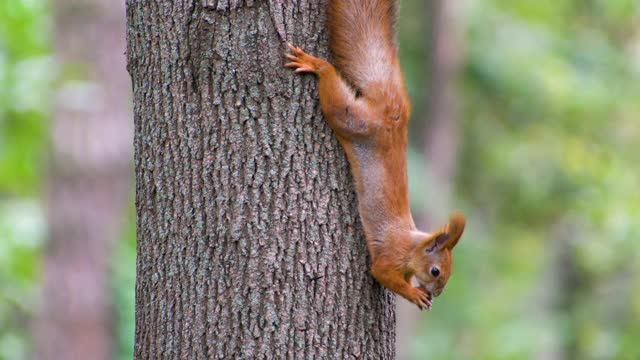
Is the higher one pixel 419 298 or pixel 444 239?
pixel 444 239

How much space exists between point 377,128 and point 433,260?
0.67 metres

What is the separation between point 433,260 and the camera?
3.80 metres

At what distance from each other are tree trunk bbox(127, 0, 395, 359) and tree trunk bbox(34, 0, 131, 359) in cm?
304

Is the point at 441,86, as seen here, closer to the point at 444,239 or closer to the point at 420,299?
the point at 444,239

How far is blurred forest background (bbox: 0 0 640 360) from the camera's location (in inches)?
340

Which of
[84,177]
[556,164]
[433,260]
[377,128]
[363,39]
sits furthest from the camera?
[556,164]

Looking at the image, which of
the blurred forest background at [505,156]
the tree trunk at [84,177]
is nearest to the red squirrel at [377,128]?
the tree trunk at [84,177]

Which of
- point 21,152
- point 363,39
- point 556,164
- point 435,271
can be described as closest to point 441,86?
point 556,164

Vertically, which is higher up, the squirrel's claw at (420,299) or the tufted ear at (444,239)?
the tufted ear at (444,239)

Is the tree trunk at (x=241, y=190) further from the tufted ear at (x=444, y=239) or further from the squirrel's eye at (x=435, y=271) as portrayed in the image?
the squirrel's eye at (x=435, y=271)

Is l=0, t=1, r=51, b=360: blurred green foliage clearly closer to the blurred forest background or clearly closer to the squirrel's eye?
the blurred forest background

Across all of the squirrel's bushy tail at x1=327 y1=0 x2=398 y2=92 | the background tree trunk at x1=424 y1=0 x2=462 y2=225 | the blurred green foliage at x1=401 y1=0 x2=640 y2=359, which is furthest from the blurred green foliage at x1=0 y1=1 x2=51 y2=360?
the background tree trunk at x1=424 y1=0 x2=462 y2=225

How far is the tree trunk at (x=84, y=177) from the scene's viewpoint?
5992 millimetres

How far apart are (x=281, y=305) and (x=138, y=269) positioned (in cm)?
55
